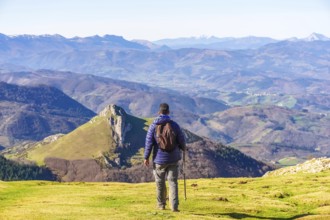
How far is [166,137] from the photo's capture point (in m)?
28.8

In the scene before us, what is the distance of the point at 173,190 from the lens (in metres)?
29.5

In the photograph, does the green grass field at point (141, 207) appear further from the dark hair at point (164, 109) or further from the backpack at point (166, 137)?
the dark hair at point (164, 109)

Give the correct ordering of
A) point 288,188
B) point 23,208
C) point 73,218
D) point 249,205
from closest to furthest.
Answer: point 73,218, point 23,208, point 249,205, point 288,188

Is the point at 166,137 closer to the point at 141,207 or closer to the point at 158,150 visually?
the point at 158,150

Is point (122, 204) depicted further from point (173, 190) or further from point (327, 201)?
point (327, 201)

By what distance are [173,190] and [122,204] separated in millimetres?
8429

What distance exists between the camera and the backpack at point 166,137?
28750 mm

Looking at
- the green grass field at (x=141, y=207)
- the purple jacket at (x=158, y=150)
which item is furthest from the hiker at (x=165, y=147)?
the green grass field at (x=141, y=207)

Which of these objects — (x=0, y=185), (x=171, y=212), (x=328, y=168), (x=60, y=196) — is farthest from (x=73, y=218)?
(x=328, y=168)

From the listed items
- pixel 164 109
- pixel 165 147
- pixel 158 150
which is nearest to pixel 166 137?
pixel 165 147

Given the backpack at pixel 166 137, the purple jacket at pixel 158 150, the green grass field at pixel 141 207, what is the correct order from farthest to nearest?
the green grass field at pixel 141 207 < the purple jacket at pixel 158 150 < the backpack at pixel 166 137

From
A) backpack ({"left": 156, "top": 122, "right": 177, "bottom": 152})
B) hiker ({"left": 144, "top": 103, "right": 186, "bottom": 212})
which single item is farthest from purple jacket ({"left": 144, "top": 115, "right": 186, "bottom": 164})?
backpack ({"left": 156, "top": 122, "right": 177, "bottom": 152})

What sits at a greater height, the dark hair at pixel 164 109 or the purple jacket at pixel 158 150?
the dark hair at pixel 164 109

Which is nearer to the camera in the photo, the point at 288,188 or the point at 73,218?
the point at 73,218
